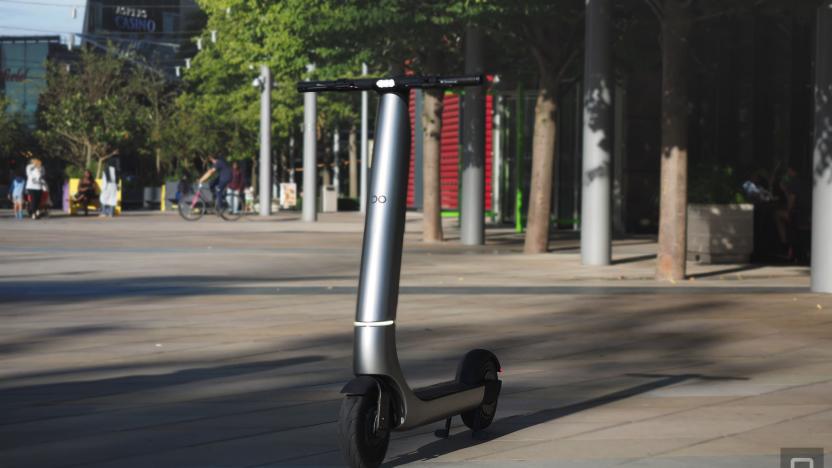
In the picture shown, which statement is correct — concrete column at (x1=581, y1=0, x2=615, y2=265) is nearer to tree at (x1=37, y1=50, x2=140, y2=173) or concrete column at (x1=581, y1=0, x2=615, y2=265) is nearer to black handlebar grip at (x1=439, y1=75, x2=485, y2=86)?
black handlebar grip at (x1=439, y1=75, x2=485, y2=86)

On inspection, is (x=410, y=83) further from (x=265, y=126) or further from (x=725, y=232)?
(x=265, y=126)

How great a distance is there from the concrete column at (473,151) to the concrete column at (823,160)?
10.3 meters

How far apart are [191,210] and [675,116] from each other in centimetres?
2361

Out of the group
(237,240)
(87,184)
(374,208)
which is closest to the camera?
(374,208)

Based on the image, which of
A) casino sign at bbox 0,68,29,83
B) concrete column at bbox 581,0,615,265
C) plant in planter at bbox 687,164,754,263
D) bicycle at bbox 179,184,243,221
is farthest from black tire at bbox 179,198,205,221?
casino sign at bbox 0,68,29,83

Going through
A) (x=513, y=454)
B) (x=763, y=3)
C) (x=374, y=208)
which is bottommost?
(x=513, y=454)

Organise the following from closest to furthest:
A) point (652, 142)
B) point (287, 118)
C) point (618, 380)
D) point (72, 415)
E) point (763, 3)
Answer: point (72, 415)
point (618, 380)
point (763, 3)
point (652, 142)
point (287, 118)

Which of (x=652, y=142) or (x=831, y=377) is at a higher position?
(x=652, y=142)

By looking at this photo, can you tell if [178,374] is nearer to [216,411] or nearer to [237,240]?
[216,411]

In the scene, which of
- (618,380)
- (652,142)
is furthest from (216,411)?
(652,142)

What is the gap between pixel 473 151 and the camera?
27516mm

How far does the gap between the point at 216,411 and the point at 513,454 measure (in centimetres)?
201

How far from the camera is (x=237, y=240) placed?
28781mm

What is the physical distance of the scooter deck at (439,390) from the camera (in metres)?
6.96
